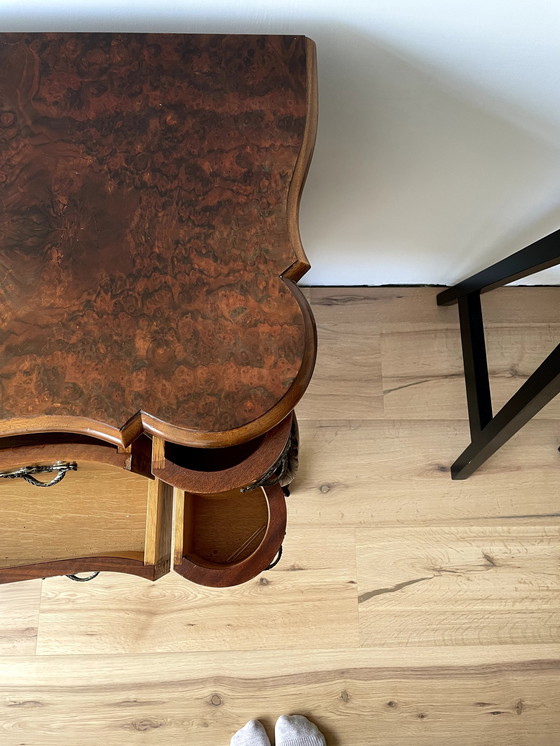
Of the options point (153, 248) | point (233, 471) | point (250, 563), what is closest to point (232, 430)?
point (233, 471)

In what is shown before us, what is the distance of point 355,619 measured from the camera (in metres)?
1.15

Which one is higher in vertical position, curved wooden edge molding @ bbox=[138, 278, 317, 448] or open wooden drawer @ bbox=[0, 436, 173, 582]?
curved wooden edge molding @ bbox=[138, 278, 317, 448]

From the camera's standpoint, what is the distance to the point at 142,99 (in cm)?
54

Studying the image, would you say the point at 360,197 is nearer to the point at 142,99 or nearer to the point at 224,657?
the point at 142,99

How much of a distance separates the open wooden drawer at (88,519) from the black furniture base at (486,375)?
57 cm

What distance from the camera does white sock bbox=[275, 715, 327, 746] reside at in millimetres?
1053

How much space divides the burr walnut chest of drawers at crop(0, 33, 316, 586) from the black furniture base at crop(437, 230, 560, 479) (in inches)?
18.3

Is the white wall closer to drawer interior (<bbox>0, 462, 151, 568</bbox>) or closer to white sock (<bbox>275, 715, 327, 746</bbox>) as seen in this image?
drawer interior (<bbox>0, 462, 151, 568</bbox>)

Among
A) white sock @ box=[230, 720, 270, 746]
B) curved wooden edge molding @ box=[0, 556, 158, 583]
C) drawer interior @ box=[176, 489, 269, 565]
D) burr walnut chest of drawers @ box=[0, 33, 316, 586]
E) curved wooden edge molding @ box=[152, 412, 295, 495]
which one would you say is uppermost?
burr walnut chest of drawers @ box=[0, 33, 316, 586]

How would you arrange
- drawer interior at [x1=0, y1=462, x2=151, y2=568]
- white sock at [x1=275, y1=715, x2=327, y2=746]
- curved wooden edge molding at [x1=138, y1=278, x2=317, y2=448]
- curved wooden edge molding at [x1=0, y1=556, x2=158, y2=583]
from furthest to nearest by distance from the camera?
white sock at [x1=275, y1=715, x2=327, y2=746] < drawer interior at [x1=0, y1=462, x2=151, y2=568] < curved wooden edge molding at [x1=0, y1=556, x2=158, y2=583] < curved wooden edge molding at [x1=138, y1=278, x2=317, y2=448]

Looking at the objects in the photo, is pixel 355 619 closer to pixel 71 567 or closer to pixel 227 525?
pixel 227 525

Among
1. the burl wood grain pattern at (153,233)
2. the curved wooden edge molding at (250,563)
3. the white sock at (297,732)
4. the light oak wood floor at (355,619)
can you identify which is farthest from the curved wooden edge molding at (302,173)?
the white sock at (297,732)

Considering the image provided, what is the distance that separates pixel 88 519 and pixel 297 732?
0.64 meters

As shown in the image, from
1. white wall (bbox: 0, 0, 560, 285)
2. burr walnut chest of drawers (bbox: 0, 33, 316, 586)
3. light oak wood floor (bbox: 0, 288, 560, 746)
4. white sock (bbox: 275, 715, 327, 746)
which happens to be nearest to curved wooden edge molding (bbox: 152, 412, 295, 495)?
burr walnut chest of drawers (bbox: 0, 33, 316, 586)
